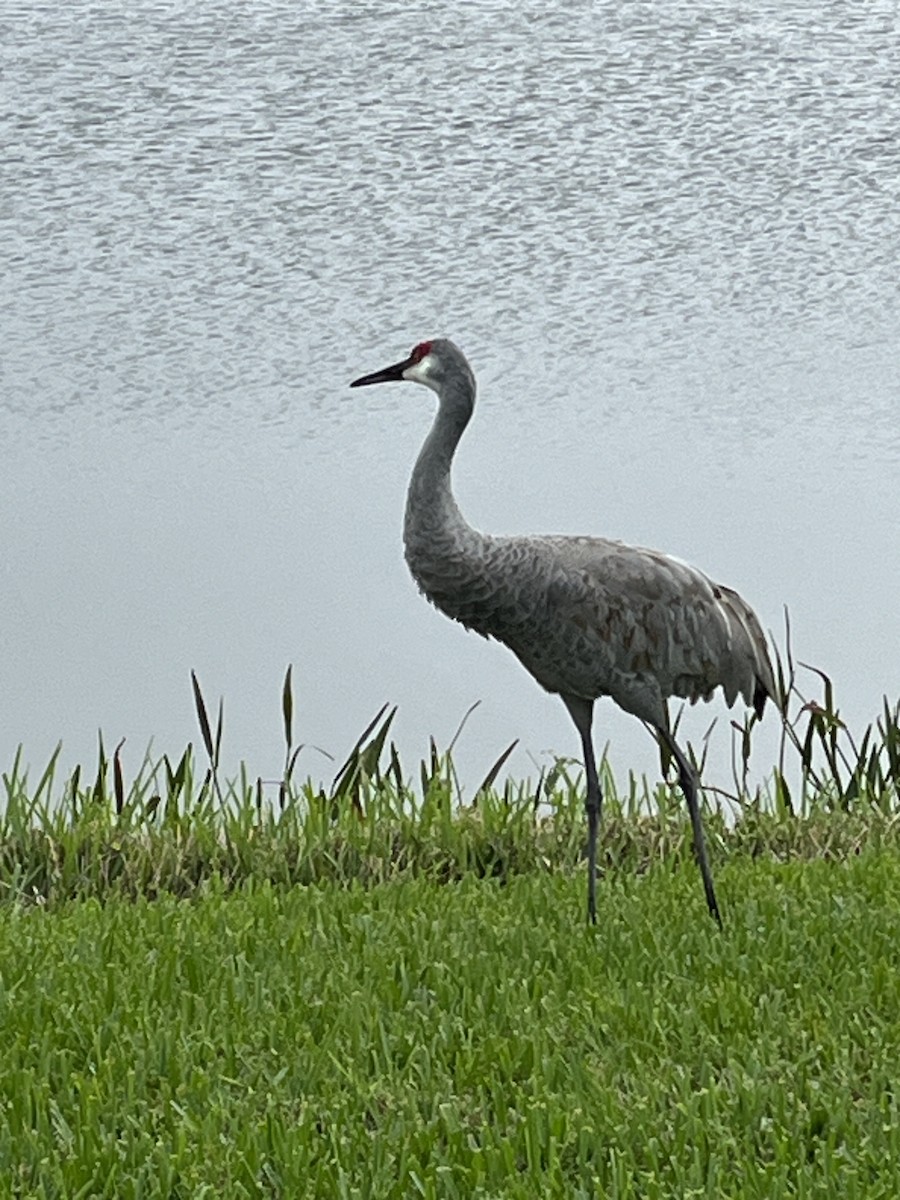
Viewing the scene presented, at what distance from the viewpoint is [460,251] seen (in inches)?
369

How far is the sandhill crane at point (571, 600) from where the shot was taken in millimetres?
5008

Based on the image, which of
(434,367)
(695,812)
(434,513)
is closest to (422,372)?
(434,367)

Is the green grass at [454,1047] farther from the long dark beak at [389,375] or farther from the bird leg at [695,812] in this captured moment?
the long dark beak at [389,375]

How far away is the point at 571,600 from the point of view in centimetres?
513

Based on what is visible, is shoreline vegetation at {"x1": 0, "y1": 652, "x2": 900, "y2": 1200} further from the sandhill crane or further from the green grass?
the sandhill crane

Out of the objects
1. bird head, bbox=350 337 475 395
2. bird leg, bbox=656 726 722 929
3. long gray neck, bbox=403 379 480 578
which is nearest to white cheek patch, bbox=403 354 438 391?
bird head, bbox=350 337 475 395

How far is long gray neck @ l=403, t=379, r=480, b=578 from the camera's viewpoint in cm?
496

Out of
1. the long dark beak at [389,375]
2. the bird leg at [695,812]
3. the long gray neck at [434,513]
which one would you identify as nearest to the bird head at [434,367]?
the long dark beak at [389,375]

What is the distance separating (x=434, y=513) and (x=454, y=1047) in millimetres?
1565

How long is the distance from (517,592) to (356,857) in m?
2.00

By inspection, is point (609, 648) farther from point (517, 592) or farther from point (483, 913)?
point (483, 913)

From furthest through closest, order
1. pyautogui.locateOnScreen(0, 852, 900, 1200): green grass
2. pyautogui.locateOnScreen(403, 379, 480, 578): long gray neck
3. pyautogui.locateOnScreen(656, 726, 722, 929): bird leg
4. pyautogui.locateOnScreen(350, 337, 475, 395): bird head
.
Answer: pyautogui.locateOnScreen(656, 726, 722, 929): bird leg < pyautogui.locateOnScreen(350, 337, 475, 395): bird head < pyautogui.locateOnScreen(403, 379, 480, 578): long gray neck < pyautogui.locateOnScreen(0, 852, 900, 1200): green grass

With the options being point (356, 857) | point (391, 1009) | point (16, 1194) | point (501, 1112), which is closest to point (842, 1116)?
point (501, 1112)

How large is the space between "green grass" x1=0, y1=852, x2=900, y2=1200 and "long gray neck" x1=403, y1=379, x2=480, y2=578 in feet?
3.65
